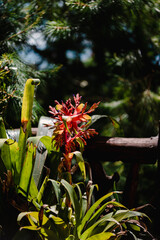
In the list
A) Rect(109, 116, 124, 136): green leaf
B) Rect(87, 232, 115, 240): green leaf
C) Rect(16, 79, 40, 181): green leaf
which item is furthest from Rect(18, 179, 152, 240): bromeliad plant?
Rect(109, 116, 124, 136): green leaf

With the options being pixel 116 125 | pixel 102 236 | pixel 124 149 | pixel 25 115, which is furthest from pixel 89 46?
pixel 102 236

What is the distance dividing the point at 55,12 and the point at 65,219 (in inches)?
43.8

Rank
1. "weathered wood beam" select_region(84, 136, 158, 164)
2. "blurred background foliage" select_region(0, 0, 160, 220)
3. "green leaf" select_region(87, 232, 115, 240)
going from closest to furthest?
"green leaf" select_region(87, 232, 115, 240) → "weathered wood beam" select_region(84, 136, 158, 164) → "blurred background foliage" select_region(0, 0, 160, 220)

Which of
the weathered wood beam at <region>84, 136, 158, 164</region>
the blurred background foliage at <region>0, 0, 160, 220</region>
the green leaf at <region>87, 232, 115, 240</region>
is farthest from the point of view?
the blurred background foliage at <region>0, 0, 160, 220</region>

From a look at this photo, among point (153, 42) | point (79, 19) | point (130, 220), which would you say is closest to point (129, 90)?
point (153, 42)

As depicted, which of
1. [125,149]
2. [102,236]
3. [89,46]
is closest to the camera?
[102,236]

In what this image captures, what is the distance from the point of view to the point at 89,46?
1711 mm

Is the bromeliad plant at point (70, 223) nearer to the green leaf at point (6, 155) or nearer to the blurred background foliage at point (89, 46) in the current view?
the green leaf at point (6, 155)

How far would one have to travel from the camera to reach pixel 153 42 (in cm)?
141

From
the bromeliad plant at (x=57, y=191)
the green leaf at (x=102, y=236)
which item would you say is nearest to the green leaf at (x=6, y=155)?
the bromeliad plant at (x=57, y=191)

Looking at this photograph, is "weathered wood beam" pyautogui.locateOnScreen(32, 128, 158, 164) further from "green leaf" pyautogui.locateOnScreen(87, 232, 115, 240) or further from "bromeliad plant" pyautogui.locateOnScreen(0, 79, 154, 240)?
"green leaf" pyautogui.locateOnScreen(87, 232, 115, 240)

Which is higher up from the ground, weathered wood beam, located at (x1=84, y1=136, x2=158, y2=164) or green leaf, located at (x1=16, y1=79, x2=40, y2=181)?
green leaf, located at (x1=16, y1=79, x2=40, y2=181)

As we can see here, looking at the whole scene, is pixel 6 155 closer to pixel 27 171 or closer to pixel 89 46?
pixel 27 171

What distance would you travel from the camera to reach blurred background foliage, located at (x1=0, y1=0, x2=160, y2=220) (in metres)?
1.02
